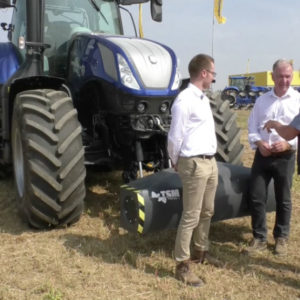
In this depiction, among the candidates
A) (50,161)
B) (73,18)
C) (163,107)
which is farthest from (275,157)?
(73,18)

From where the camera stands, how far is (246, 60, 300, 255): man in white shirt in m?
3.56

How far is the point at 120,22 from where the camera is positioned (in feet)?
17.7

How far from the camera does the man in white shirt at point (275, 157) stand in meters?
3.56

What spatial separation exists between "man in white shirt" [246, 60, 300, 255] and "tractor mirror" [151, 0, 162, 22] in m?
1.80

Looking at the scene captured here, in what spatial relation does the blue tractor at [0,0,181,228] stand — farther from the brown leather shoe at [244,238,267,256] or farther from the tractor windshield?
the brown leather shoe at [244,238,267,256]

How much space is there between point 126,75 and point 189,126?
1.26 meters

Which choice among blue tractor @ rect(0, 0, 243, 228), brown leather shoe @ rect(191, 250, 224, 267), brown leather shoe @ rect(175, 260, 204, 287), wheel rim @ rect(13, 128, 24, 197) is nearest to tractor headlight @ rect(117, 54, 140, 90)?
blue tractor @ rect(0, 0, 243, 228)

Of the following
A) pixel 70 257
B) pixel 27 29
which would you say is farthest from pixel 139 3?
pixel 70 257

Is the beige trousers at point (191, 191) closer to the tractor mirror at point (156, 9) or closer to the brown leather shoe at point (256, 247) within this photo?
the brown leather shoe at point (256, 247)

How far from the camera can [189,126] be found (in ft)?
9.93

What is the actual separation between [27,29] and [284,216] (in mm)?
2947

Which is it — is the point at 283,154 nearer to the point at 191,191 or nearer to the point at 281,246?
the point at 281,246

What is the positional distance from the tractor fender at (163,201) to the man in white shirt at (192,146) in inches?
15.8

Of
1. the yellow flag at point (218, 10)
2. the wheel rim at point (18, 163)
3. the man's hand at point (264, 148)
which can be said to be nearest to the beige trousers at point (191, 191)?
the man's hand at point (264, 148)
